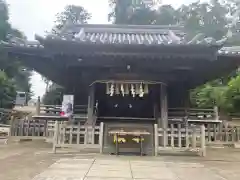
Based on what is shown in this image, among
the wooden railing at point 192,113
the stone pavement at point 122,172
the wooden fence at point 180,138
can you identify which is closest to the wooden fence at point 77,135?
the wooden fence at point 180,138

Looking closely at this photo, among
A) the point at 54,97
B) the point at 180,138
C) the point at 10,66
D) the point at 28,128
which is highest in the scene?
the point at 10,66

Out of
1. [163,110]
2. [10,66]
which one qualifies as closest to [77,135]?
[163,110]

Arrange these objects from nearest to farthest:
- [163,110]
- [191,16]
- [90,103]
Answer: [163,110] → [90,103] → [191,16]

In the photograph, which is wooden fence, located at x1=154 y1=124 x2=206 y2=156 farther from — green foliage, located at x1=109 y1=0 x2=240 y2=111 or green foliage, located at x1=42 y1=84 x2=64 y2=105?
green foliage, located at x1=109 y1=0 x2=240 y2=111

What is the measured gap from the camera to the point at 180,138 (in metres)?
7.91

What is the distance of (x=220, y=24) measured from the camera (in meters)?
38.4

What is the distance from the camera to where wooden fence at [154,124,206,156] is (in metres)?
7.83

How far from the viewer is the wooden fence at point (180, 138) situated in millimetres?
7832

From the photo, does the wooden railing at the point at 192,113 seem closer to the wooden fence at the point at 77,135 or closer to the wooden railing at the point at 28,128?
the wooden fence at the point at 77,135

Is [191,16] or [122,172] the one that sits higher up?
[191,16]

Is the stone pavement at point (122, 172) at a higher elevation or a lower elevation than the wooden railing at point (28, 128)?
lower

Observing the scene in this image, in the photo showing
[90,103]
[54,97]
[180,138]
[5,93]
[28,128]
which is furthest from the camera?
[54,97]

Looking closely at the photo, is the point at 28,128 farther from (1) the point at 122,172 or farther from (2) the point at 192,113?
(1) the point at 122,172

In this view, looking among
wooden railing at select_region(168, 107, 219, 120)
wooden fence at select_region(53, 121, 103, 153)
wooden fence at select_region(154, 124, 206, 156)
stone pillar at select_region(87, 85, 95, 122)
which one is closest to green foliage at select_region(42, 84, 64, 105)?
stone pillar at select_region(87, 85, 95, 122)
